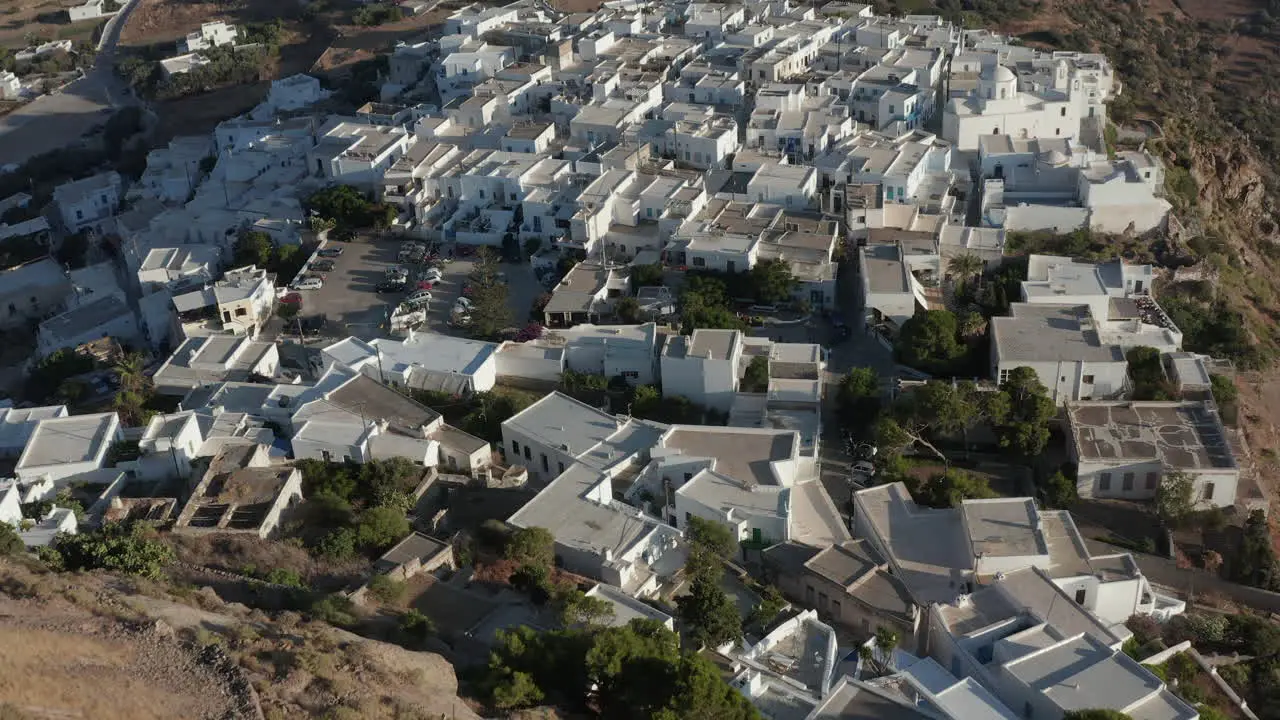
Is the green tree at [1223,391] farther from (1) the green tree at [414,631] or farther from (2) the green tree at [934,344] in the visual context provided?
(1) the green tree at [414,631]

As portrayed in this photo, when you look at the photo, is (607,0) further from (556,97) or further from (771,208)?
(771,208)

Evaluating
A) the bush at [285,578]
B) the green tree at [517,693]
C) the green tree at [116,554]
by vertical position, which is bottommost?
the bush at [285,578]

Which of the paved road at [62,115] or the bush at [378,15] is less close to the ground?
the bush at [378,15]

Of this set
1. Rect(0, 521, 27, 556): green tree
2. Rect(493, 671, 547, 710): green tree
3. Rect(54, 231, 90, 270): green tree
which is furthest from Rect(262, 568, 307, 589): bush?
Rect(54, 231, 90, 270): green tree

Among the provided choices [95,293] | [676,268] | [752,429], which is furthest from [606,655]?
[95,293]

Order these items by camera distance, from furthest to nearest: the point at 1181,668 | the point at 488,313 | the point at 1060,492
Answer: the point at 488,313 → the point at 1060,492 → the point at 1181,668

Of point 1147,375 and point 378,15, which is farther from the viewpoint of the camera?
point 378,15

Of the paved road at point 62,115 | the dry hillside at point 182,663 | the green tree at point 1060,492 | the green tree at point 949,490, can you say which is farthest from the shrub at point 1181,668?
the paved road at point 62,115

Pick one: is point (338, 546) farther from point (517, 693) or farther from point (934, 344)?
point (934, 344)

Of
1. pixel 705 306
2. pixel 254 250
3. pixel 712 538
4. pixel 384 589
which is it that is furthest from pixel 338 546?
pixel 254 250
